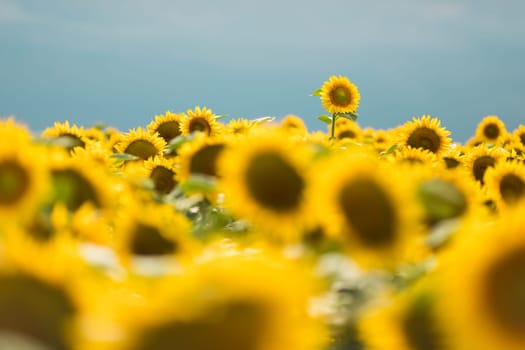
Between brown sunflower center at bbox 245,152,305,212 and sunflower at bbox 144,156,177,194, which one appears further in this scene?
sunflower at bbox 144,156,177,194

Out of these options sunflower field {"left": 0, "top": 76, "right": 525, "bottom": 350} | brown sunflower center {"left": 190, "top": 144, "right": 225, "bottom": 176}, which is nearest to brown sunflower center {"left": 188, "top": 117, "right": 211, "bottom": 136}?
sunflower field {"left": 0, "top": 76, "right": 525, "bottom": 350}

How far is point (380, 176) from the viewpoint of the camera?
1.69 m

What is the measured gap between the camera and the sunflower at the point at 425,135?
5836 millimetres

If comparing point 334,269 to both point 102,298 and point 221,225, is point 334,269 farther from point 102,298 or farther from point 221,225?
point 221,225

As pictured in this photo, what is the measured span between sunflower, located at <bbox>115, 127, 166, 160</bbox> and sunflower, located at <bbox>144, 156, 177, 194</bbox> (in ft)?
3.86

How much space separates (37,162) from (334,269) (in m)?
0.87

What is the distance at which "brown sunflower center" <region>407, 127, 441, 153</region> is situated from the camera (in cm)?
584

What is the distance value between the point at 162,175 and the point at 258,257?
2.19m

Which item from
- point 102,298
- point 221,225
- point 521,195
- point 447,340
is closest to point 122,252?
point 221,225

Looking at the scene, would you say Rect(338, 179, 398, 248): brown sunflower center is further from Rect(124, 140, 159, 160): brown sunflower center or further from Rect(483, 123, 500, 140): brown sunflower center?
Rect(483, 123, 500, 140): brown sunflower center

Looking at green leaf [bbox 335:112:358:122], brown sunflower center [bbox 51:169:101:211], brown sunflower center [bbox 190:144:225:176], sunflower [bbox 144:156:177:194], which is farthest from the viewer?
green leaf [bbox 335:112:358:122]

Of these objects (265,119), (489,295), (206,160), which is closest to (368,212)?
(489,295)

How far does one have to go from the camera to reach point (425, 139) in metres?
5.89

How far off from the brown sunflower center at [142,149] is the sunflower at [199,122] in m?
0.39
